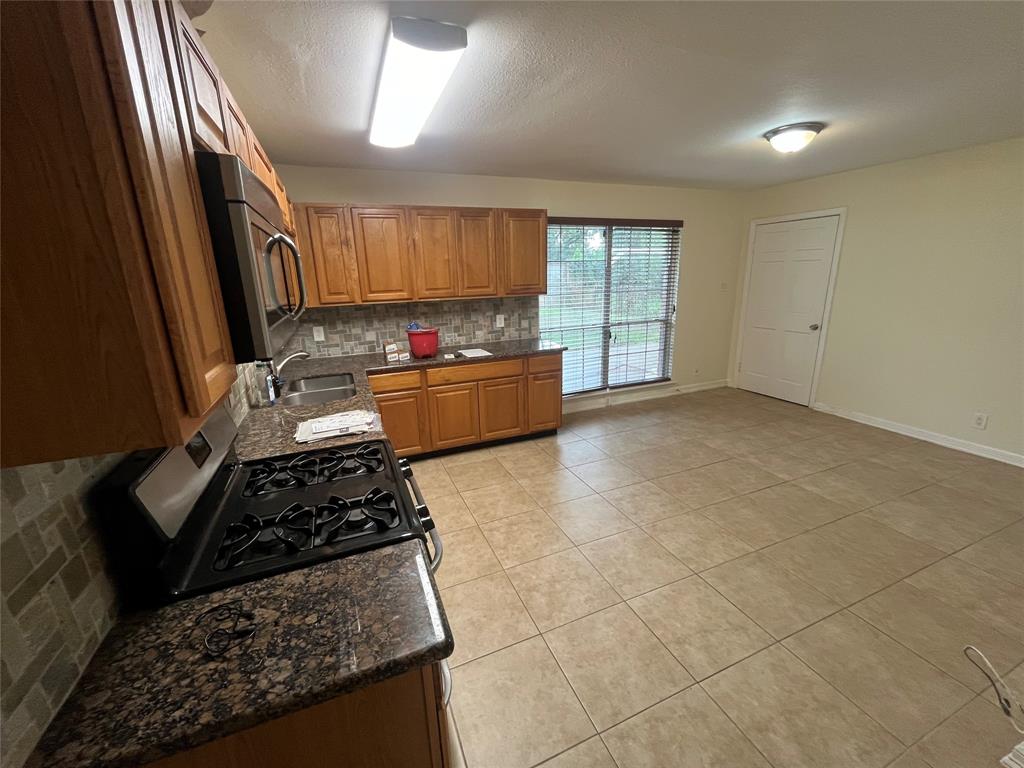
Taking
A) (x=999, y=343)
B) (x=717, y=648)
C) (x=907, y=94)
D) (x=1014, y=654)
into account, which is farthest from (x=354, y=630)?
(x=999, y=343)

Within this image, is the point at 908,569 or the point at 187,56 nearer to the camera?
the point at 187,56

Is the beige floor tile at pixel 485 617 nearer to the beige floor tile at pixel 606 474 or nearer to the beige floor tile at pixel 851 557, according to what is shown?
the beige floor tile at pixel 606 474

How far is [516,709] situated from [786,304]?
4810 mm

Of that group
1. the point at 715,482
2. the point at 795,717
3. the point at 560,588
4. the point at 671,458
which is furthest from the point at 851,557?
the point at 560,588

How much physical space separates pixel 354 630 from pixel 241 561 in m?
0.40

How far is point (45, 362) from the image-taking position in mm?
526

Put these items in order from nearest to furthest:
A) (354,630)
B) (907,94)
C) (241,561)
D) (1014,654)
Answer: (354,630)
(241,561)
(1014,654)
(907,94)

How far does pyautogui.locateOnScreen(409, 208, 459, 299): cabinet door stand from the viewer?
3.21m

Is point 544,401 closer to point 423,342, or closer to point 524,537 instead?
point 423,342

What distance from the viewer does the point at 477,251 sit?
342cm

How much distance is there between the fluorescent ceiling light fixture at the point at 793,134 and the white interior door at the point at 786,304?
1914 mm

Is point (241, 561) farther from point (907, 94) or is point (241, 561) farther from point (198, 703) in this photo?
point (907, 94)

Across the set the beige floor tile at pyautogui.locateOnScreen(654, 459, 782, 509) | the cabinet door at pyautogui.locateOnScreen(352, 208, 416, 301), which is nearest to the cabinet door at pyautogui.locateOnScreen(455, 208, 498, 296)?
the cabinet door at pyautogui.locateOnScreen(352, 208, 416, 301)

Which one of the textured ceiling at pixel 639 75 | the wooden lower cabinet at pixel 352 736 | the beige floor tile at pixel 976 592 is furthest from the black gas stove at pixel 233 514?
the beige floor tile at pixel 976 592
